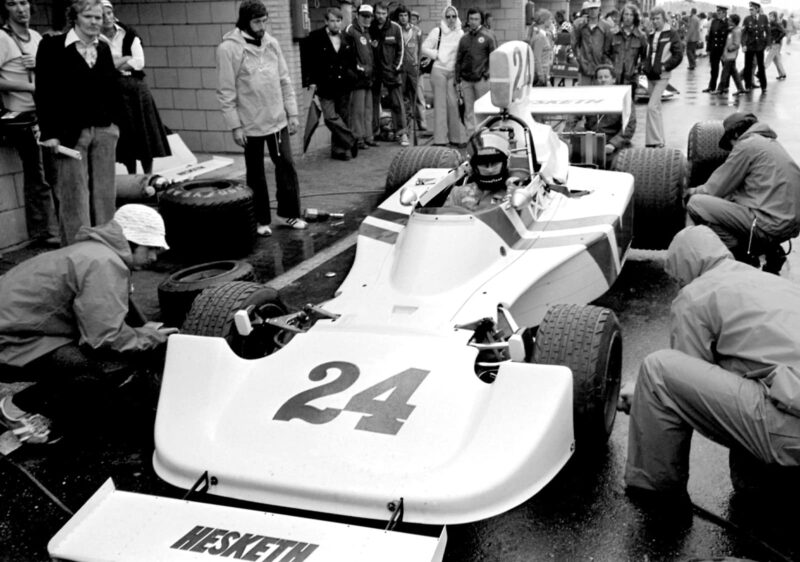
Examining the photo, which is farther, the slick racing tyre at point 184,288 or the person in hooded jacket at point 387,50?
the person in hooded jacket at point 387,50

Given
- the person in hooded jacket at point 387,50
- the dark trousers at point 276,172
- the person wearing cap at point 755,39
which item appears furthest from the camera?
the person wearing cap at point 755,39

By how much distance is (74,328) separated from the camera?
431cm

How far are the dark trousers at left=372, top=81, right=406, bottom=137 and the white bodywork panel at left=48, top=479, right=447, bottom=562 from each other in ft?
35.0

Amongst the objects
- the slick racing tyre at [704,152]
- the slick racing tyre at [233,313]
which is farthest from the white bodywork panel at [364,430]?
the slick racing tyre at [704,152]

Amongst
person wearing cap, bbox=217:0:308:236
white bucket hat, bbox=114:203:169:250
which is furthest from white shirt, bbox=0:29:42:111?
white bucket hat, bbox=114:203:169:250

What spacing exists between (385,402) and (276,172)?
15.9 feet

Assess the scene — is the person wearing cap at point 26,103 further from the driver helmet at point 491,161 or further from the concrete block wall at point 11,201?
the driver helmet at point 491,161

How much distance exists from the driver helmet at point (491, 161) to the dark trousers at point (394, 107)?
7563 mm

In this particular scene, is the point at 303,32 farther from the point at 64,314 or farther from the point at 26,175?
the point at 64,314

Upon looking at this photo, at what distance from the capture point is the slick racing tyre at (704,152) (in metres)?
8.57

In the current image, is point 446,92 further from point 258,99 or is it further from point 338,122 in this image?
point 258,99

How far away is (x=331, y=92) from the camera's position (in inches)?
461

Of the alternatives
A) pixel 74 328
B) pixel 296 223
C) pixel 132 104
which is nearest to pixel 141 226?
pixel 74 328

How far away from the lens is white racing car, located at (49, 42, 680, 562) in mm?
3021
